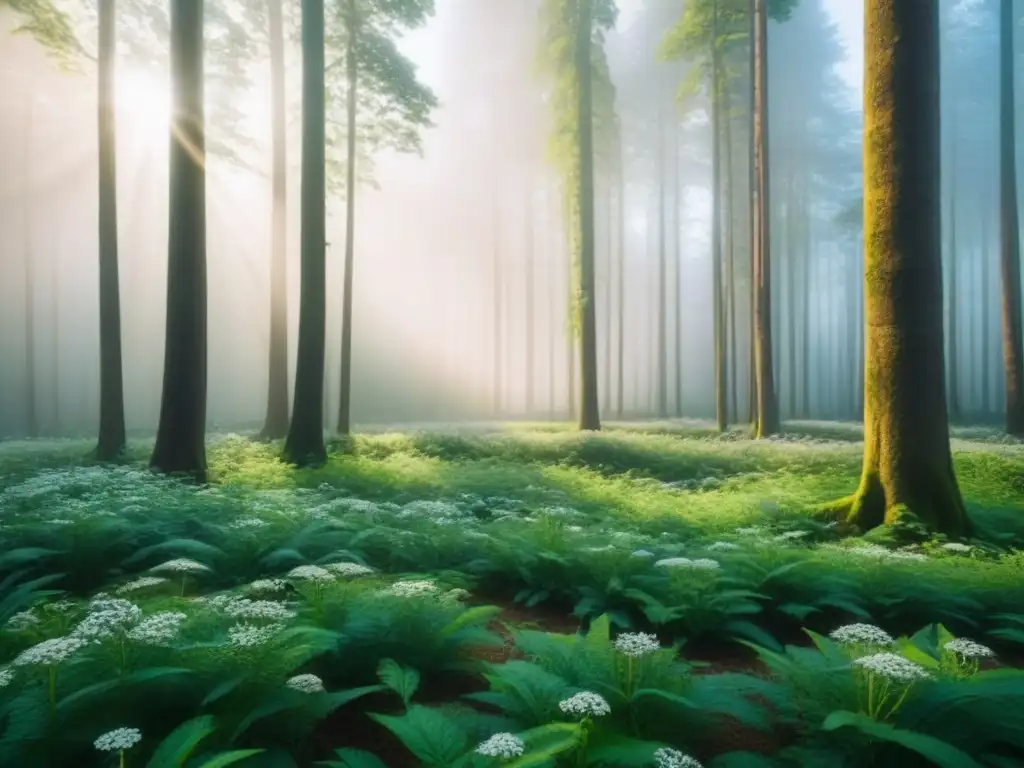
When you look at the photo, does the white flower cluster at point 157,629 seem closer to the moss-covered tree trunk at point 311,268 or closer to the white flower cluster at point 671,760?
the white flower cluster at point 671,760

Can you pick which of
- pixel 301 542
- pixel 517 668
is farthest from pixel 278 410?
pixel 517 668

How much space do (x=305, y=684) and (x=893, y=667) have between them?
8.08 feet

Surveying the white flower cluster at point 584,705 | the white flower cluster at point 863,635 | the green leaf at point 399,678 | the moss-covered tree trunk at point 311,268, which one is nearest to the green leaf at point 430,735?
the green leaf at point 399,678

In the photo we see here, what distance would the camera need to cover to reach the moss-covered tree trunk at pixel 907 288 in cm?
647

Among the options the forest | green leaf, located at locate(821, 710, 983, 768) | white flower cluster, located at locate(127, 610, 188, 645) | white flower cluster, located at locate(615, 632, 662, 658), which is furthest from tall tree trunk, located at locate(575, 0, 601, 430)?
green leaf, located at locate(821, 710, 983, 768)

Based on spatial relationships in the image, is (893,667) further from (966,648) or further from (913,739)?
(966,648)

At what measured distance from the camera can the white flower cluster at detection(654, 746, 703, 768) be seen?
2211 millimetres

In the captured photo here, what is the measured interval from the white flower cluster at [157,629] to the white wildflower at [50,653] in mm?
205

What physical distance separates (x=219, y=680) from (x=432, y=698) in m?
1.09

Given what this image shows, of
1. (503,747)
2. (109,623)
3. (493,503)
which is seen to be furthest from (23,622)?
(493,503)

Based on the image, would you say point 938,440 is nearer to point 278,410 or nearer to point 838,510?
point 838,510

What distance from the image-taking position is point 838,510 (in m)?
7.11

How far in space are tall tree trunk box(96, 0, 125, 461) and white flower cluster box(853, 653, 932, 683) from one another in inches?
552

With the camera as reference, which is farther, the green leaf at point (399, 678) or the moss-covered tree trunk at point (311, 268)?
the moss-covered tree trunk at point (311, 268)
